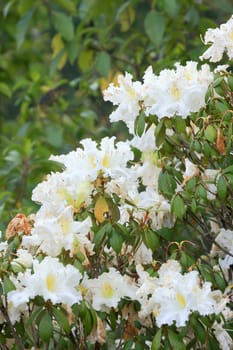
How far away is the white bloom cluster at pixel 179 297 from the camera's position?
80.4 inches

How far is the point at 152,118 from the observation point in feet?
7.55

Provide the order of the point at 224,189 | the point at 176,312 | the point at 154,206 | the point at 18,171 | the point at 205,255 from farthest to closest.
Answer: the point at 18,171, the point at 205,255, the point at 154,206, the point at 224,189, the point at 176,312

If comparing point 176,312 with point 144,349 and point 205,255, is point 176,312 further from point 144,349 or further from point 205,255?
point 205,255

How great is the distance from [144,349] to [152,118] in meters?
0.57

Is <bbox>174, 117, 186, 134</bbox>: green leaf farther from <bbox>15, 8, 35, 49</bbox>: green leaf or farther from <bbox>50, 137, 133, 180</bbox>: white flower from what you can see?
<bbox>15, 8, 35, 49</bbox>: green leaf

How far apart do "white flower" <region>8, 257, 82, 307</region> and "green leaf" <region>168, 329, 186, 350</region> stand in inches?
9.1

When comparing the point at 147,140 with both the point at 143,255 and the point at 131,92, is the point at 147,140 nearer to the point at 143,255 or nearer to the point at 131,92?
the point at 131,92

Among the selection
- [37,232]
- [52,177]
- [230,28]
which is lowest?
[37,232]

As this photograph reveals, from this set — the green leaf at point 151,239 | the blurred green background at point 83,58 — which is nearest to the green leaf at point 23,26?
the blurred green background at point 83,58

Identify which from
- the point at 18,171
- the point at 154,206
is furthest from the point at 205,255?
the point at 18,171

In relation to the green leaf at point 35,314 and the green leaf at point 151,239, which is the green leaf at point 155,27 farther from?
the green leaf at point 35,314

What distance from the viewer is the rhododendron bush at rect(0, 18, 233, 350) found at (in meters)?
2.07

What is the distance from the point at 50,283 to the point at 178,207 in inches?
16.4

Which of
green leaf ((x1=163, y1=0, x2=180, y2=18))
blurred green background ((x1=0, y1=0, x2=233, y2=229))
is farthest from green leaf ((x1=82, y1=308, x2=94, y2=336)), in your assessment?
green leaf ((x1=163, y1=0, x2=180, y2=18))
